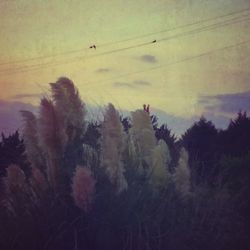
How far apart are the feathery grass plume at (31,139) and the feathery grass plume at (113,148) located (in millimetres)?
702

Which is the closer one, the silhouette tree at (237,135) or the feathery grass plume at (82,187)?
the feathery grass plume at (82,187)

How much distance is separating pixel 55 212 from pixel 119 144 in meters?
1.05

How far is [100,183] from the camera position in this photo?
5.14 metres

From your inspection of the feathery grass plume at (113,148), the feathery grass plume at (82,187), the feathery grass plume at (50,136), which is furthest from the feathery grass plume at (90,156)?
the feathery grass plume at (82,187)

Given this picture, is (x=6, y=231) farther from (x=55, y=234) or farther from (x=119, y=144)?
(x=119, y=144)

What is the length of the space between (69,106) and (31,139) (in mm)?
613

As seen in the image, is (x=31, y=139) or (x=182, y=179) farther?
(x=31, y=139)

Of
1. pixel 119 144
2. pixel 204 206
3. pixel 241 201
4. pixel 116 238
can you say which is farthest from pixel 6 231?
pixel 241 201

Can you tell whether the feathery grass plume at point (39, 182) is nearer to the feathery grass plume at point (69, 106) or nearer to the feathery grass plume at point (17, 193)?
the feathery grass plume at point (17, 193)

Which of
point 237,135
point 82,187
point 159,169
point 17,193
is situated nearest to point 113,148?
point 159,169

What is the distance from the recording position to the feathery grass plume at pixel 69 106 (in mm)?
5380

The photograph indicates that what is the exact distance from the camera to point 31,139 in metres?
5.76

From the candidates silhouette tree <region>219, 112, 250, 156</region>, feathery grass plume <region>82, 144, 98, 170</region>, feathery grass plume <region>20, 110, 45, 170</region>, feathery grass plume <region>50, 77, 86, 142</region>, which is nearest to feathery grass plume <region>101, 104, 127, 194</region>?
feathery grass plume <region>82, 144, 98, 170</region>

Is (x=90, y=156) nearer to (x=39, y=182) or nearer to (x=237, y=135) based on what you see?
(x=39, y=182)
